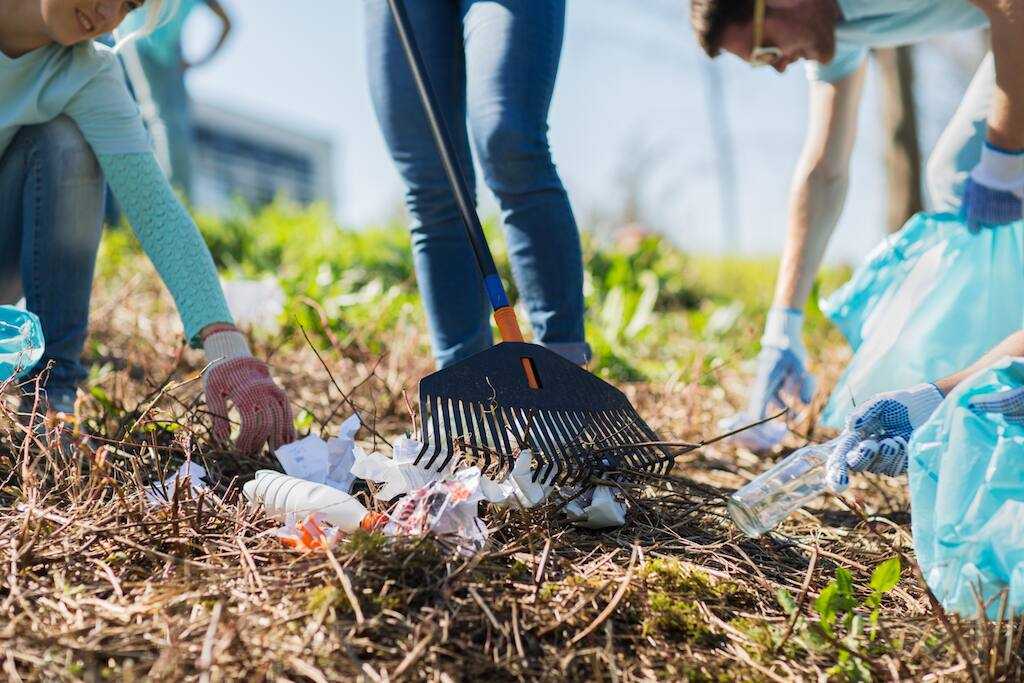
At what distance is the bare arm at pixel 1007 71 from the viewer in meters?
1.86

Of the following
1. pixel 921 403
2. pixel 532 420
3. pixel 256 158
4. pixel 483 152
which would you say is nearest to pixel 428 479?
pixel 532 420

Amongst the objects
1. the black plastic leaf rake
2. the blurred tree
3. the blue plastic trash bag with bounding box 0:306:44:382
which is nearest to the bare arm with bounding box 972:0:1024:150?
the black plastic leaf rake

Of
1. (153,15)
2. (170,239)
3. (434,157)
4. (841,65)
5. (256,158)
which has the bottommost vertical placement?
(256,158)

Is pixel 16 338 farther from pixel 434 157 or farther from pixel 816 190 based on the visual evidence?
pixel 816 190

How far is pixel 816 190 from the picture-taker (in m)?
2.55

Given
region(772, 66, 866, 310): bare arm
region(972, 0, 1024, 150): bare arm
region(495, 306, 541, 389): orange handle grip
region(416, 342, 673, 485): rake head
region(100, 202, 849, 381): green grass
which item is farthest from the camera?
region(100, 202, 849, 381): green grass

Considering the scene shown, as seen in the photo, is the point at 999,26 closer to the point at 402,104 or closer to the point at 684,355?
the point at 402,104

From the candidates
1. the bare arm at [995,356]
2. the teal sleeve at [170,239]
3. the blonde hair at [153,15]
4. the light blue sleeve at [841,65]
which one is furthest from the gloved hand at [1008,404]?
the blonde hair at [153,15]

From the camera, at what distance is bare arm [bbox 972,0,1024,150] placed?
186cm

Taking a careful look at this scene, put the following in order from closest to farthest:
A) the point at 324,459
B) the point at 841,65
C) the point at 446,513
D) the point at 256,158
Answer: the point at 446,513 < the point at 324,459 < the point at 841,65 < the point at 256,158

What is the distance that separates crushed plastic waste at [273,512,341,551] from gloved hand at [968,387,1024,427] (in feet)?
3.17

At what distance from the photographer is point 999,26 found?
1.90 m

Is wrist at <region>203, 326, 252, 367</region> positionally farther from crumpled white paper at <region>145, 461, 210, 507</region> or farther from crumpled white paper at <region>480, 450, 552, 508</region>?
crumpled white paper at <region>480, 450, 552, 508</region>

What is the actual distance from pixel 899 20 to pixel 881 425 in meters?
1.23
